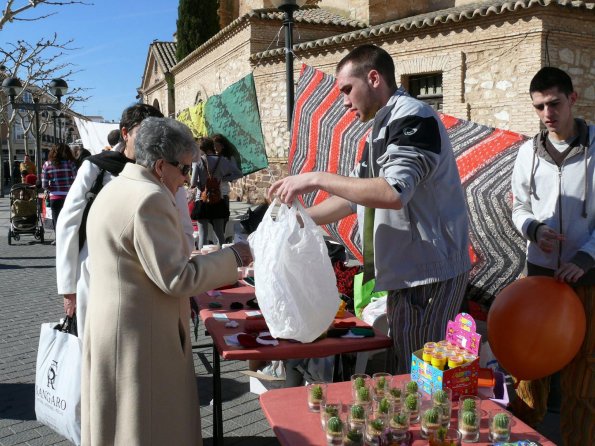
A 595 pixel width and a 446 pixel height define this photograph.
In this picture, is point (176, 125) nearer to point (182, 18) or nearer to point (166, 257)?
point (166, 257)

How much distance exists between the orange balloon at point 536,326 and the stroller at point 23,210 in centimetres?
1072

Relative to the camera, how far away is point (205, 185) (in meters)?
8.80

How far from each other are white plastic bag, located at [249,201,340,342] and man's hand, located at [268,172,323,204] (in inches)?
4.1

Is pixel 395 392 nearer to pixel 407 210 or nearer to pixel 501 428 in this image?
pixel 501 428

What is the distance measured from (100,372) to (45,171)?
8173 millimetres

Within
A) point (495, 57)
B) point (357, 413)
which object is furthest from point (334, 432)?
point (495, 57)

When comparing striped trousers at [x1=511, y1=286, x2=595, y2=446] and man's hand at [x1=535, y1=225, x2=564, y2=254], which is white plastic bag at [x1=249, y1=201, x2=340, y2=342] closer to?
man's hand at [x1=535, y1=225, x2=564, y2=254]

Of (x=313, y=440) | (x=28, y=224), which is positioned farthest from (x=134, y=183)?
(x=28, y=224)

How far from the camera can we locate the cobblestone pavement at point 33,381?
3.85 m

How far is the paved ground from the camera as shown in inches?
151

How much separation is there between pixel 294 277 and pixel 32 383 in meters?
3.15

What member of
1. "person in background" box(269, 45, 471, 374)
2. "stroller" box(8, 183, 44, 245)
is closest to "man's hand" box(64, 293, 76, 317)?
"person in background" box(269, 45, 471, 374)

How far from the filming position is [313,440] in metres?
2.02

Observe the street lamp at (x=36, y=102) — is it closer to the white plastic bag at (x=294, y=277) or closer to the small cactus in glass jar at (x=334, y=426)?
the white plastic bag at (x=294, y=277)
